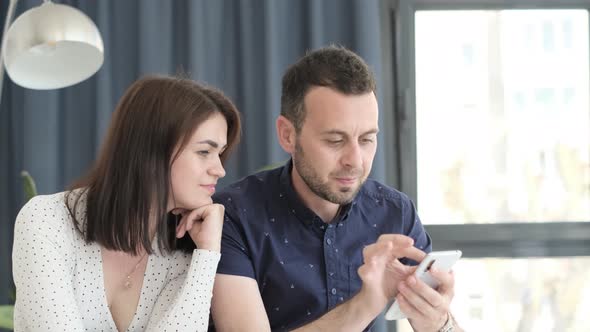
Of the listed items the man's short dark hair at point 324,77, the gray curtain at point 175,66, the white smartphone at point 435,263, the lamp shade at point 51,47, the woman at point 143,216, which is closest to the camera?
the white smartphone at point 435,263

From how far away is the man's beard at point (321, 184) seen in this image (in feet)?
6.16

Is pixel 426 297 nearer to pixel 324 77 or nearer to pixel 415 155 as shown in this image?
pixel 324 77

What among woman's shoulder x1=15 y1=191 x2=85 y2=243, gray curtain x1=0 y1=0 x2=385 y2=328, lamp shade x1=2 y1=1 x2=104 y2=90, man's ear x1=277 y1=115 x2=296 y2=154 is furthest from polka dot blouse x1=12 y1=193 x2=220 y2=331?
gray curtain x1=0 y1=0 x2=385 y2=328

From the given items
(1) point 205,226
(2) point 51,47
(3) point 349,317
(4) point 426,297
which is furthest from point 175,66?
(4) point 426,297

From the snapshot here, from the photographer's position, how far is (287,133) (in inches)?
78.4

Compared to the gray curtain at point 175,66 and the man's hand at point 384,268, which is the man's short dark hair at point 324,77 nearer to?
the man's hand at point 384,268

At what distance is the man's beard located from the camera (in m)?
1.88

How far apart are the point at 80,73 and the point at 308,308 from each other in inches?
43.9

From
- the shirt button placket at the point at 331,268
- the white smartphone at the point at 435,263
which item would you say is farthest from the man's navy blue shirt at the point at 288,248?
the white smartphone at the point at 435,263

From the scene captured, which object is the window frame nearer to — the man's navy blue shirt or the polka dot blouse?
the man's navy blue shirt

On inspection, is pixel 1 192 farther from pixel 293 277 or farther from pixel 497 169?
pixel 497 169

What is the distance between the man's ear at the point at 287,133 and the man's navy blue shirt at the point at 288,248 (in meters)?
0.07

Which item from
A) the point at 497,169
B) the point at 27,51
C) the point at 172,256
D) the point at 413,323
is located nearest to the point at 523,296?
the point at 497,169

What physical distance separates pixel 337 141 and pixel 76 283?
67 centimetres
